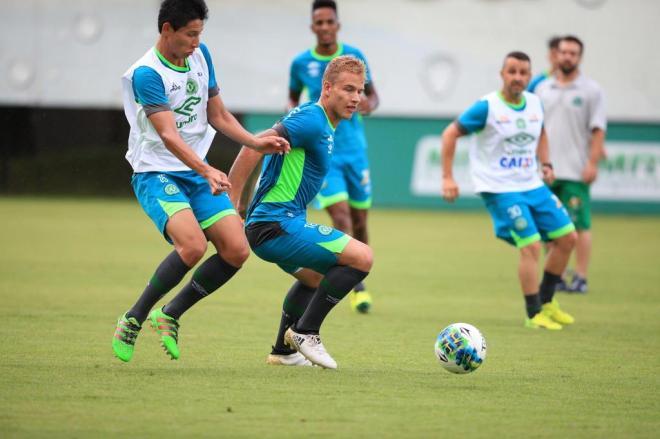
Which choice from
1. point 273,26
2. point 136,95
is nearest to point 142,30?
point 273,26

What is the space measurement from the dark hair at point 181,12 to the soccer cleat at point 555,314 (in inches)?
162

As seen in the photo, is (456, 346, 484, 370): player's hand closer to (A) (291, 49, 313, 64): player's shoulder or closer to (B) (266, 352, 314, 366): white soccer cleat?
(B) (266, 352, 314, 366): white soccer cleat

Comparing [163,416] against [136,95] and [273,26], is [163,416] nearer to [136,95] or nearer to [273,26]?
[136,95]

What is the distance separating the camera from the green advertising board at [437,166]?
69.7 ft

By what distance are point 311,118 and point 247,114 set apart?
52.5ft

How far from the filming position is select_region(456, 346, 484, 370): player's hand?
21.7 feet

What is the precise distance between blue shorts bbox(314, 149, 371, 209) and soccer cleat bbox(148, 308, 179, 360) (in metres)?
3.63

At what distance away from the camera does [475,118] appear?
368 inches

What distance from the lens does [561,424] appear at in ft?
17.7

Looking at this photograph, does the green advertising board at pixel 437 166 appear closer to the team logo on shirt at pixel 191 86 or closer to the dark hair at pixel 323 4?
the dark hair at pixel 323 4

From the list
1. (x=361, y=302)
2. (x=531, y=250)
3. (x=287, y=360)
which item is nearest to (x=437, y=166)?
(x=361, y=302)

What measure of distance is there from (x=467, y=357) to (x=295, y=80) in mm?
4753

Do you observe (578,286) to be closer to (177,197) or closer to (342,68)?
(342,68)

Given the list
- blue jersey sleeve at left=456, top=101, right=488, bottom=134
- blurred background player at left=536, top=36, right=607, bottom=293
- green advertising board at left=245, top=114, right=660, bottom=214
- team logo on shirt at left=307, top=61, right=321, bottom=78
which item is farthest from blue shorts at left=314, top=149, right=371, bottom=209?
green advertising board at left=245, top=114, right=660, bottom=214
